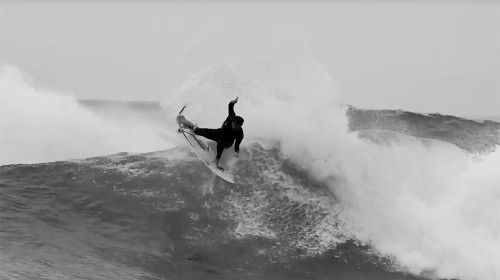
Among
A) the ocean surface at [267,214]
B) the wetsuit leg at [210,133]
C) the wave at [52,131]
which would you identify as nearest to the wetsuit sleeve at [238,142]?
the wetsuit leg at [210,133]

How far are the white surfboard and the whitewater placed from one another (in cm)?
34

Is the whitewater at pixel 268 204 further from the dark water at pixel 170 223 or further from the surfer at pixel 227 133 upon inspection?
the surfer at pixel 227 133

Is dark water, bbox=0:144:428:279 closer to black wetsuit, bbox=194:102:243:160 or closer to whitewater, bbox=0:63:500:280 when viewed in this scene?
whitewater, bbox=0:63:500:280

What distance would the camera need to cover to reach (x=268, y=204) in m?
12.7

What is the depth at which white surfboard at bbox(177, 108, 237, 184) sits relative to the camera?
13273mm

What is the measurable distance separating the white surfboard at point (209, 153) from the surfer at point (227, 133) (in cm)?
23

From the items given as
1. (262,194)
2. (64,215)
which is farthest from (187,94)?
(64,215)

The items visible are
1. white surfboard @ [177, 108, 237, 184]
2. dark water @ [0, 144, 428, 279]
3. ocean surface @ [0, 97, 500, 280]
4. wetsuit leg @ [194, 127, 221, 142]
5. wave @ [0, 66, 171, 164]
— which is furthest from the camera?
wave @ [0, 66, 171, 164]

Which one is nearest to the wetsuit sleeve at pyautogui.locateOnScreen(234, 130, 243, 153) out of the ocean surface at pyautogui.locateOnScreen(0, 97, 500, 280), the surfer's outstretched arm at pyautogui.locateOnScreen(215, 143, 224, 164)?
the surfer's outstretched arm at pyautogui.locateOnScreen(215, 143, 224, 164)

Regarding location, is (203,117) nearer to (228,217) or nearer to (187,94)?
(187,94)

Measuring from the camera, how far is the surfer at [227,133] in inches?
501

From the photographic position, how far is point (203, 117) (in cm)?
1569

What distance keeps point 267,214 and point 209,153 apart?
237 centimetres

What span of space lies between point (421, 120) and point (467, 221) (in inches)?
648
